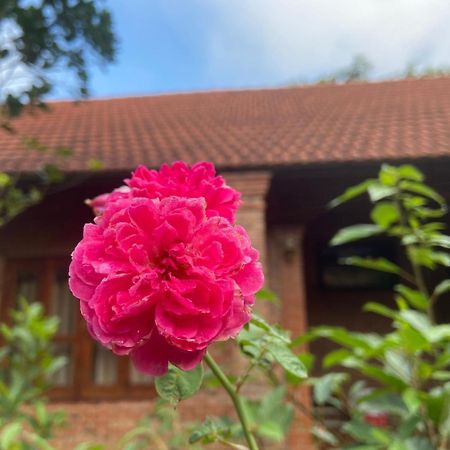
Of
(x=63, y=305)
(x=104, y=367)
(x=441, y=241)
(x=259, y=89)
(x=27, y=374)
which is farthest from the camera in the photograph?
(x=259, y=89)

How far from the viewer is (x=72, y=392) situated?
5117 mm

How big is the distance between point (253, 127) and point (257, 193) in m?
1.97

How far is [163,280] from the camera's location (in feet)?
1.95

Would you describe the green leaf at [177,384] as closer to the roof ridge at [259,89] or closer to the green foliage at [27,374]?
the green foliage at [27,374]

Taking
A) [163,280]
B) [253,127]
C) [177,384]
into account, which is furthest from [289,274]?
[163,280]

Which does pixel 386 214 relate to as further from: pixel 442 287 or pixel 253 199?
pixel 253 199

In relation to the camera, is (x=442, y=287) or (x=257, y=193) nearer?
(x=442, y=287)

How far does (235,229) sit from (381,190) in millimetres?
1068

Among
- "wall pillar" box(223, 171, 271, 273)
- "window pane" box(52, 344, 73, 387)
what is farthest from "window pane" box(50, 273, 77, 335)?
"wall pillar" box(223, 171, 271, 273)

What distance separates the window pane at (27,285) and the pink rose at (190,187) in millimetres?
5182

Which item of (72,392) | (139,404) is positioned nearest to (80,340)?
(72,392)

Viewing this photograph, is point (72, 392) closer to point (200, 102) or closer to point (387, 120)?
point (387, 120)

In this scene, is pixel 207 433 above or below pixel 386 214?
below

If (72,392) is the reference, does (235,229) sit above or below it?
above
